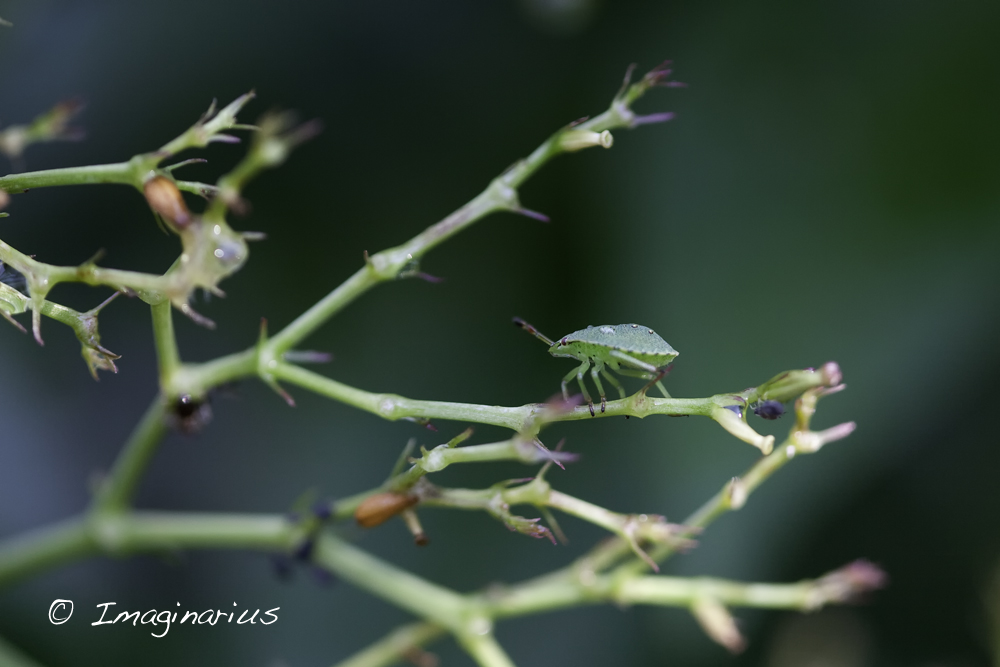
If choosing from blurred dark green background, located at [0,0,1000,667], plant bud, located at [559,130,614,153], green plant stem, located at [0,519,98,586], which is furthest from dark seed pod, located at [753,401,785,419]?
blurred dark green background, located at [0,0,1000,667]

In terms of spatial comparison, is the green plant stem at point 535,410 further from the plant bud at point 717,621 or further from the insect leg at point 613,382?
the plant bud at point 717,621

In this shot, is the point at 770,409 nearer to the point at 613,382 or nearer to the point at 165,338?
the point at 613,382

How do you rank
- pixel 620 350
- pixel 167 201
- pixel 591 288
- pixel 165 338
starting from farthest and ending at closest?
pixel 591 288 < pixel 620 350 < pixel 165 338 < pixel 167 201

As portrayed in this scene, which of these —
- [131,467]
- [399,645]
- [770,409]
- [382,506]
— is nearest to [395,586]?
[399,645]

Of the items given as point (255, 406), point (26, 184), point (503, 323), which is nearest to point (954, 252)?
point (503, 323)

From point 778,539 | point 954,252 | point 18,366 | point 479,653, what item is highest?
point 18,366

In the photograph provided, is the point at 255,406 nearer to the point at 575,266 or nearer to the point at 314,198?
the point at 314,198
